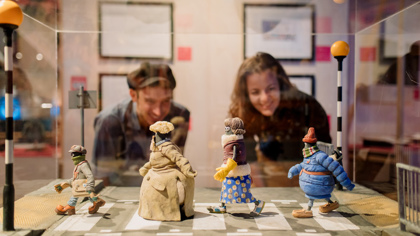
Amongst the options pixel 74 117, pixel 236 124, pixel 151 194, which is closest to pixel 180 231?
pixel 151 194

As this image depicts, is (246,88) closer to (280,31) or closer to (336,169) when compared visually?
(280,31)

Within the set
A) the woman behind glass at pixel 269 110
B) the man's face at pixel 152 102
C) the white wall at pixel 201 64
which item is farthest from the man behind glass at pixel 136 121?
the woman behind glass at pixel 269 110

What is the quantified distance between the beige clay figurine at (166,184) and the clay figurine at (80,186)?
0.67 metres

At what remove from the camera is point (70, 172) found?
698 centimetres

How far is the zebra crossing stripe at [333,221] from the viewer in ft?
15.0

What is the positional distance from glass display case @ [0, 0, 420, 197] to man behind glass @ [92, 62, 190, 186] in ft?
0.22

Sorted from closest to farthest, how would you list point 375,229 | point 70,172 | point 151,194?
point 375,229, point 151,194, point 70,172

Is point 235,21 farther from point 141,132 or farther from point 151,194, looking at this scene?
point 151,194

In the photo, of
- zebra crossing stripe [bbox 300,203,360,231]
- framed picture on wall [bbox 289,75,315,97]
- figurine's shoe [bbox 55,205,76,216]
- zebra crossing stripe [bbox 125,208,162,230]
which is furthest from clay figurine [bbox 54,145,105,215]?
framed picture on wall [bbox 289,75,315,97]

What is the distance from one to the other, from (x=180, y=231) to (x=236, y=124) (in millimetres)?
1579

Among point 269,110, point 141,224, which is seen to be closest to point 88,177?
point 141,224

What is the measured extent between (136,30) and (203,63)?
4.49 feet

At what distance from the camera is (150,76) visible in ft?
22.5

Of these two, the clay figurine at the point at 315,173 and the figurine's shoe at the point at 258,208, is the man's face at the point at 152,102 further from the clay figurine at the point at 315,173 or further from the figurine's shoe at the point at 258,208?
the clay figurine at the point at 315,173
